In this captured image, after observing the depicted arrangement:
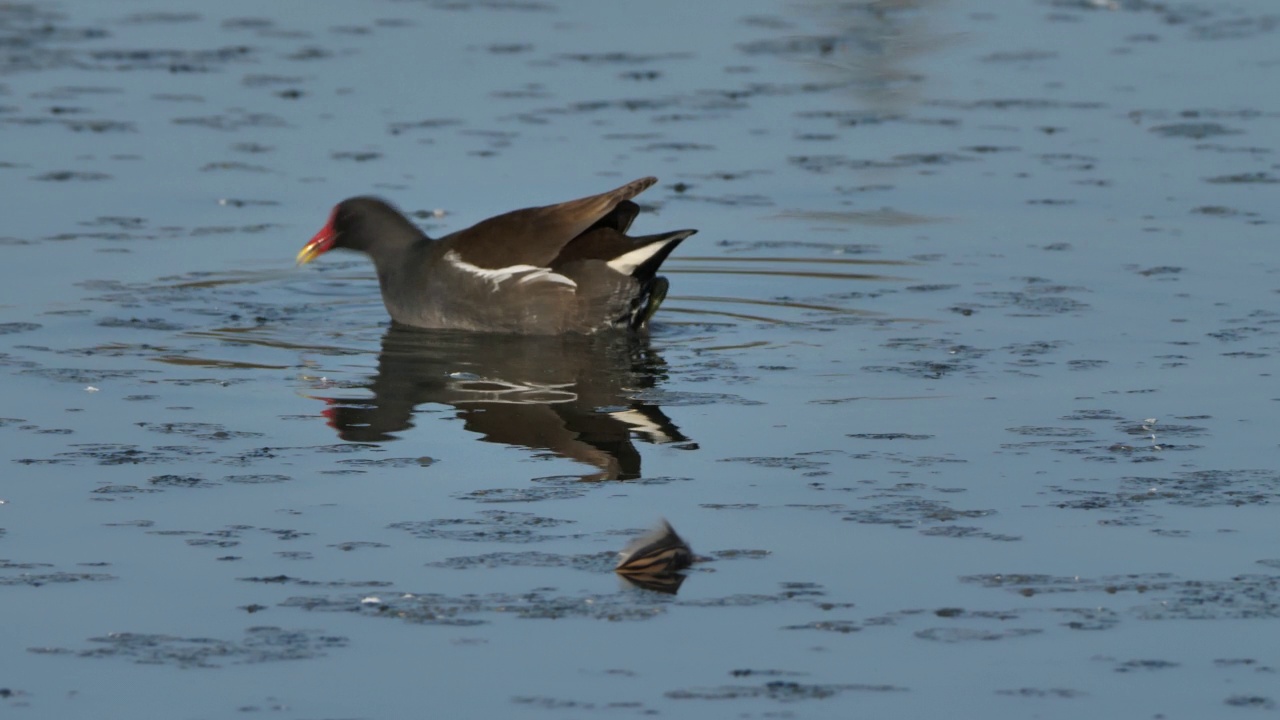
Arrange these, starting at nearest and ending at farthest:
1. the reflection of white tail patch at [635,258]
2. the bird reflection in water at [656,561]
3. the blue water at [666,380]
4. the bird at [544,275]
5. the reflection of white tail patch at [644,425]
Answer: the blue water at [666,380]
the bird reflection in water at [656,561]
the reflection of white tail patch at [644,425]
the reflection of white tail patch at [635,258]
the bird at [544,275]

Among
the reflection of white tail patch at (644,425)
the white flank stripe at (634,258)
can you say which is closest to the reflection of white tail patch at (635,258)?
the white flank stripe at (634,258)

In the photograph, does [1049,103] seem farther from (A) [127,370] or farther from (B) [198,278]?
(A) [127,370]

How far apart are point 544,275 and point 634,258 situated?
0.44 m

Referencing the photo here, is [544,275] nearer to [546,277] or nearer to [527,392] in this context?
[546,277]

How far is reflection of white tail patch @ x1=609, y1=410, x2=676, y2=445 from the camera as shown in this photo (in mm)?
7773

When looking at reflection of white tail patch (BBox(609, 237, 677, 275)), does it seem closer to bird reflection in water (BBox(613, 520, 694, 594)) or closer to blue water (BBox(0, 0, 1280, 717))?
blue water (BBox(0, 0, 1280, 717))

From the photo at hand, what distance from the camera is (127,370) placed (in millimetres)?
8945

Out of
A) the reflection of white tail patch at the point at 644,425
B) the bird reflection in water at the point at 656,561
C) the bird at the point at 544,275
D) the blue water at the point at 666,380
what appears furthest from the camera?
the bird at the point at 544,275

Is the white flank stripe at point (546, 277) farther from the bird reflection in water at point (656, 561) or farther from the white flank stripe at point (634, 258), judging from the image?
the bird reflection in water at point (656, 561)

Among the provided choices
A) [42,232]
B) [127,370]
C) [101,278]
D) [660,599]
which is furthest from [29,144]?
[660,599]

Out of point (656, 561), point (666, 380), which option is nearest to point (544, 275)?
point (666, 380)

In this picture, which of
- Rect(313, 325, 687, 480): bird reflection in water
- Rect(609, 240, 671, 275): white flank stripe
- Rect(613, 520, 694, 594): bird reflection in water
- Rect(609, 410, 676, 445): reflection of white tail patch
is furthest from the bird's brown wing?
Rect(613, 520, 694, 594): bird reflection in water

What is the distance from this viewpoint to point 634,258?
9.82 metres

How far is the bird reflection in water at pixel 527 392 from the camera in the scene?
7.78 meters
